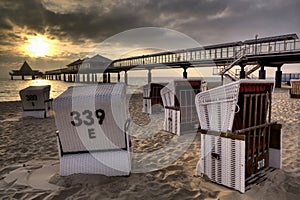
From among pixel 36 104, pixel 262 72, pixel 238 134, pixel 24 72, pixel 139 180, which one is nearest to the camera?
pixel 238 134

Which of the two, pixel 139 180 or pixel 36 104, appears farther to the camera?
pixel 36 104

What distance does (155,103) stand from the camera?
11445mm

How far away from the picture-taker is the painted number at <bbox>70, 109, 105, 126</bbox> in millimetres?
3568

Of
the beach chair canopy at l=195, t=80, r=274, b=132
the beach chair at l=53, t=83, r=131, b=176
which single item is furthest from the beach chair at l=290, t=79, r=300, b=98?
the beach chair at l=53, t=83, r=131, b=176

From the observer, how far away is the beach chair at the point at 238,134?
121 inches

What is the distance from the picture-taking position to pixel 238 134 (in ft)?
10.2

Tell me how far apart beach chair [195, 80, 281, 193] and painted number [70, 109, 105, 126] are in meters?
1.71

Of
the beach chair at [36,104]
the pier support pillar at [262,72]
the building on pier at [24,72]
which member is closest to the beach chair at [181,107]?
the beach chair at [36,104]

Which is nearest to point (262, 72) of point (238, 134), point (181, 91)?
point (181, 91)

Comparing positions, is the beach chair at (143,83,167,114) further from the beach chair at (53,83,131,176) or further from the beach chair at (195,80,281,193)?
the beach chair at (195,80,281,193)

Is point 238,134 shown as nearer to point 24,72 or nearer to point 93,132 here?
point 93,132

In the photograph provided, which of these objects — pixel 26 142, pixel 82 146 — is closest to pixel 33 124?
pixel 26 142

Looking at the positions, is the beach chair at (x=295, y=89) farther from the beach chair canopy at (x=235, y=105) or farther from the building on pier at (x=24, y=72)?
the building on pier at (x=24, y=72)

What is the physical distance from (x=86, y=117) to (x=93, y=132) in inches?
12.3
